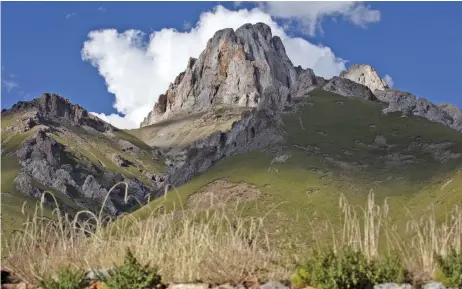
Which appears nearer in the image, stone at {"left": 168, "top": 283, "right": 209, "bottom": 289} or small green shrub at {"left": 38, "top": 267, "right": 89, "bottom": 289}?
stone at {"left": 168, "top": 283, "right": 209, "bottom": 289}

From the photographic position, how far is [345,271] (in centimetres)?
834

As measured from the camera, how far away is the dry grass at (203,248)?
952 centimetres

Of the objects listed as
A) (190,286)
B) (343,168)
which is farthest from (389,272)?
(343,168)

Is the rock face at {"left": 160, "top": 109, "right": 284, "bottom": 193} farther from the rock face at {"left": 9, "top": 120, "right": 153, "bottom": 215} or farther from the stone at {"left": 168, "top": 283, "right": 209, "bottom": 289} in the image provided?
the stone at {"left": 168, "top": 283, "right": 209, "bottom": 289}

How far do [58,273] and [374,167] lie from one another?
98.1 m

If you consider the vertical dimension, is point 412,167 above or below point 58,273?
above

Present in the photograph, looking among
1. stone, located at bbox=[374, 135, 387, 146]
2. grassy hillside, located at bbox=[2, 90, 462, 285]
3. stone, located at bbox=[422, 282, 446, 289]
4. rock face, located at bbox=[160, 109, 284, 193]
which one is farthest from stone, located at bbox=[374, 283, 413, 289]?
stone, located at bbox=[374, 135, 387, 146]

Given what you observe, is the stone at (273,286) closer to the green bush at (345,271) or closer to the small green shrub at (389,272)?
the green bush at (345,271)

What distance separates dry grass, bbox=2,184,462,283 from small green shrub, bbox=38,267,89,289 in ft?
1.71

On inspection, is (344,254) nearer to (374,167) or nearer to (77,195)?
(374,167)

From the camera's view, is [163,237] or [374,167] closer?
[163,237]

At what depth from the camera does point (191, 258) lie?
9.51 meters

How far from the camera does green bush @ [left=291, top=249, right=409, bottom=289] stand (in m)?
8.30

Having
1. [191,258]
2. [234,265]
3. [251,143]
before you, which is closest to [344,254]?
[234,265]
